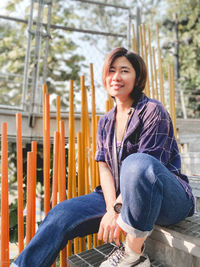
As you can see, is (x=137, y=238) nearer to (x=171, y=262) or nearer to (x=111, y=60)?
(x=171, y=262)

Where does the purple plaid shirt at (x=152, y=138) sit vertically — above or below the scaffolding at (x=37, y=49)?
below

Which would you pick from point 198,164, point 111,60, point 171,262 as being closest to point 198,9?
point 198,164

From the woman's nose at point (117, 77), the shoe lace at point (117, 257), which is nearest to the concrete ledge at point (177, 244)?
the shoe lace at point (117, 257)

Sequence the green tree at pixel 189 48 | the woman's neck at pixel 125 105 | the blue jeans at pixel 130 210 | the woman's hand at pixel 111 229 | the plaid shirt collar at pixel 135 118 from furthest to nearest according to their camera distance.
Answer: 1. the green tree at pixel 189 48
2. the woman's neck at pixel 125 105
3. the plaid shirt collar at pixel 135 118
4. the woman's hand at pixel 111 229
5. the blue jeans at pixel 130 210

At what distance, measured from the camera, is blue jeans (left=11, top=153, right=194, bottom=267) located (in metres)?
0.63

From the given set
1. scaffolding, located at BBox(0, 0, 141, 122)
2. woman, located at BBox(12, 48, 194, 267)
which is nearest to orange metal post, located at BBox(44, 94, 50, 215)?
Answer: woman, located at BBox(12, 48, 194, 267)

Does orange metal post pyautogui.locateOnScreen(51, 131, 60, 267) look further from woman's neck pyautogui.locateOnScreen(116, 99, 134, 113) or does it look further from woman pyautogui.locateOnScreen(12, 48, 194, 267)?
woman's neck pyautogui.locateOnScreen(116, 99, 134, 113)

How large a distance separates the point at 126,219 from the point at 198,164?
113 cm

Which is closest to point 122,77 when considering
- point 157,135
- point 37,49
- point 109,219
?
point 157,135

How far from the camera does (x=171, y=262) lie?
0.75 metres

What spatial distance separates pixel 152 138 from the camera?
78cm

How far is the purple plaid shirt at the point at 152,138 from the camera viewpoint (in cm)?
78

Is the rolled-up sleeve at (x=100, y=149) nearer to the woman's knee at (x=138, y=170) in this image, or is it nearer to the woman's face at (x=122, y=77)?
the woman's face at (x=122, y=77)

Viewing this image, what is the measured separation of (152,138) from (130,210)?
0.26 m
